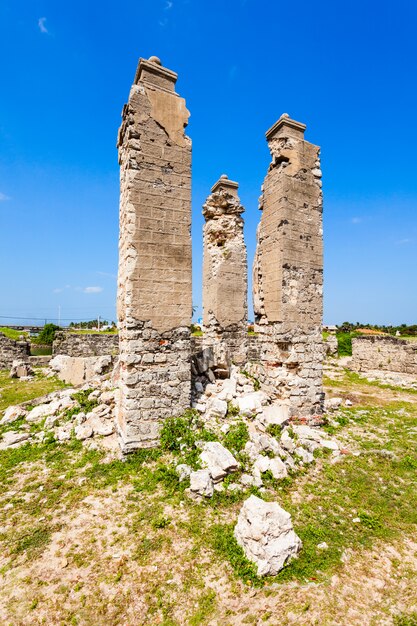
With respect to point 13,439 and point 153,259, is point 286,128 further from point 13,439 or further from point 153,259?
point 13,439

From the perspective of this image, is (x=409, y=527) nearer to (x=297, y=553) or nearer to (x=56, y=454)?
(x=297, y=553)

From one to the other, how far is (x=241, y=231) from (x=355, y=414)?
22.7 ft

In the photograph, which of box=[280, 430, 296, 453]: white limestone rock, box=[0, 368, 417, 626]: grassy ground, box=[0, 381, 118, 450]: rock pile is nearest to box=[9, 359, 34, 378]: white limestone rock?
box=[0, 381, 118, 450]: rock pile

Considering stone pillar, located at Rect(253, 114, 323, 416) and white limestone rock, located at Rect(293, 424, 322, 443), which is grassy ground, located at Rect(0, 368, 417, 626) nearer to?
white limestone rock, located at Rect(293, 424, 322, 443)

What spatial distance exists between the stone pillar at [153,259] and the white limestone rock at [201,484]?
127 cm

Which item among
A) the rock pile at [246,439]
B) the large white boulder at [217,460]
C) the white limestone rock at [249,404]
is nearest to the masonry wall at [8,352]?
the rock pile at [246,439]

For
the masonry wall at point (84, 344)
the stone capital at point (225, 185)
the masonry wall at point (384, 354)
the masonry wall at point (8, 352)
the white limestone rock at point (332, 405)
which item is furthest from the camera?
the masonry wall at point (84, 344)

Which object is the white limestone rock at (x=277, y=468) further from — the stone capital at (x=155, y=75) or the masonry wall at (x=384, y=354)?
the masonry wall at (x=384, y=354)

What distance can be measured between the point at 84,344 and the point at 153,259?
1330cm

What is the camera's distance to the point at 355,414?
830 centimetres

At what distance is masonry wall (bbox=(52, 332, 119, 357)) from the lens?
1697 cm

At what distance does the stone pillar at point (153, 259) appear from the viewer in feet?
17.9

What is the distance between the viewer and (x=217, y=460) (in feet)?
15.3

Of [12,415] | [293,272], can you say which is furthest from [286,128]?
[12,415]
